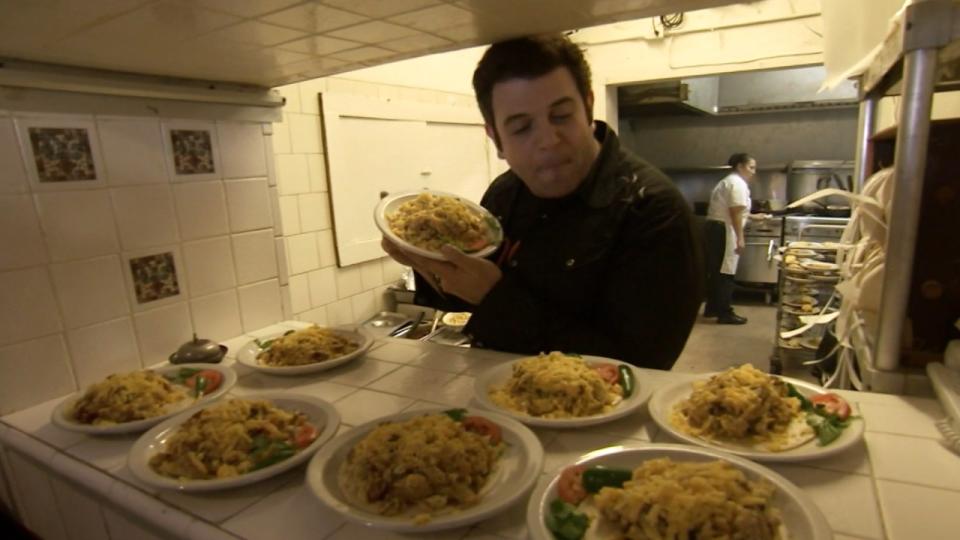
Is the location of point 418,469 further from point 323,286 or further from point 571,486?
Answer: point 323,286

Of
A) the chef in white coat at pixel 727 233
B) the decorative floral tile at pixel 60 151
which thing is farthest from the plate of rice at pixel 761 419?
the chef in white coat at pixel 727 233

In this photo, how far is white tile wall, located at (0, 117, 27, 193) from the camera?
1093 mm

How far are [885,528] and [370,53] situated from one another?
130cm

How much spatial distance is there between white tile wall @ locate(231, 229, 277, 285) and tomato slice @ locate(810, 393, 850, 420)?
1.47 m

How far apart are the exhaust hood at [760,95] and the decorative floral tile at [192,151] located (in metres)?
4.81

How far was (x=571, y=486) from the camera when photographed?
2.27 feet

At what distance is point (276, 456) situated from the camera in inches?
32.8

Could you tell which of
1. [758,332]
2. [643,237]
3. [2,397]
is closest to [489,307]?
[643,237]

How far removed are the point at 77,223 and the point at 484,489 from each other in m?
1.12

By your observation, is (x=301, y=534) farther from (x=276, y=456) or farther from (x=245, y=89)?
(x=245, y=89)

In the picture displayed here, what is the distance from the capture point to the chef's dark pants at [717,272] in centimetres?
536

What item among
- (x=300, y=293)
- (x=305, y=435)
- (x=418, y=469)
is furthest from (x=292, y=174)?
(x=418, y=469)

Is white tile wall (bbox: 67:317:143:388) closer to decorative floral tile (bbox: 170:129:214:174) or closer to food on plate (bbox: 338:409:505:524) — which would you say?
decorative floral tile (bbox: 170:129:214:174)

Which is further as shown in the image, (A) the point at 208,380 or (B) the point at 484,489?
(A) the point at 208,380
